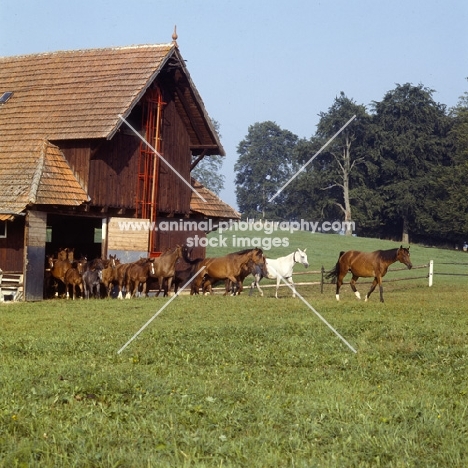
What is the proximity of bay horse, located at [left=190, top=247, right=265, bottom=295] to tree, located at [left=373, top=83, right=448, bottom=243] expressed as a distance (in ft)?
157

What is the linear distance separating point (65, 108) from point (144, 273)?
655 cm

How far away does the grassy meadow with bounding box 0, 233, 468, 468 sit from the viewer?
780 cm

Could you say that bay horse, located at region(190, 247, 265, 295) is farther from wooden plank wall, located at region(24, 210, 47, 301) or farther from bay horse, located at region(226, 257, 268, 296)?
wooden plank wall, located at region(24, 210, 47, 301)

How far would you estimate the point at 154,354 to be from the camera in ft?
44.3

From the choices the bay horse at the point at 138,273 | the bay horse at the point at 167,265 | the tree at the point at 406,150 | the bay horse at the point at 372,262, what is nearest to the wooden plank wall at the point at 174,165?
the bay horse at the point at 167,265

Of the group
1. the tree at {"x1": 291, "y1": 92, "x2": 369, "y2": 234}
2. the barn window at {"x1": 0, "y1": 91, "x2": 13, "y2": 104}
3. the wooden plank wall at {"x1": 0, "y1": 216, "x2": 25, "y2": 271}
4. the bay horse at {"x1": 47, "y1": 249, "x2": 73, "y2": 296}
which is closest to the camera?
the wooden plank wall at {"x1": 0, "y1": 216, "x2": 25, "y2": 271}

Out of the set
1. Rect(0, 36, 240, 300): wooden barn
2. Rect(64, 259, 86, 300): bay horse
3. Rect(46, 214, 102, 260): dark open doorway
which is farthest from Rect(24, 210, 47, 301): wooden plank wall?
Rect(46, 214, 102, 260): dark open doorway

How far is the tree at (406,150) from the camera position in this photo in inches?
3019

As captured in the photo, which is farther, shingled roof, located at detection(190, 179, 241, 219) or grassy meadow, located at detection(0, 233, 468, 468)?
shingled roof, located at detection(190, 179, 241, 219)

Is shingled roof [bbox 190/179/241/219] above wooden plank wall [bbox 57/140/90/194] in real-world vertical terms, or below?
below

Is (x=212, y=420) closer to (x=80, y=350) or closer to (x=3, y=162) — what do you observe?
(x=80, y=350)

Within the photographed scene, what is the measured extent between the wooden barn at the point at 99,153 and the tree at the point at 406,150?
4345 centimetres

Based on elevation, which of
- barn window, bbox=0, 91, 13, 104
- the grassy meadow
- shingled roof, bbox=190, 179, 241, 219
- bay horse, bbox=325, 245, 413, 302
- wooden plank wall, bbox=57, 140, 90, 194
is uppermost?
barn window, bbox=0, 91, 13, 104

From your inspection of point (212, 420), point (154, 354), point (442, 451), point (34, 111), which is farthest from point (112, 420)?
point (34, 111)
